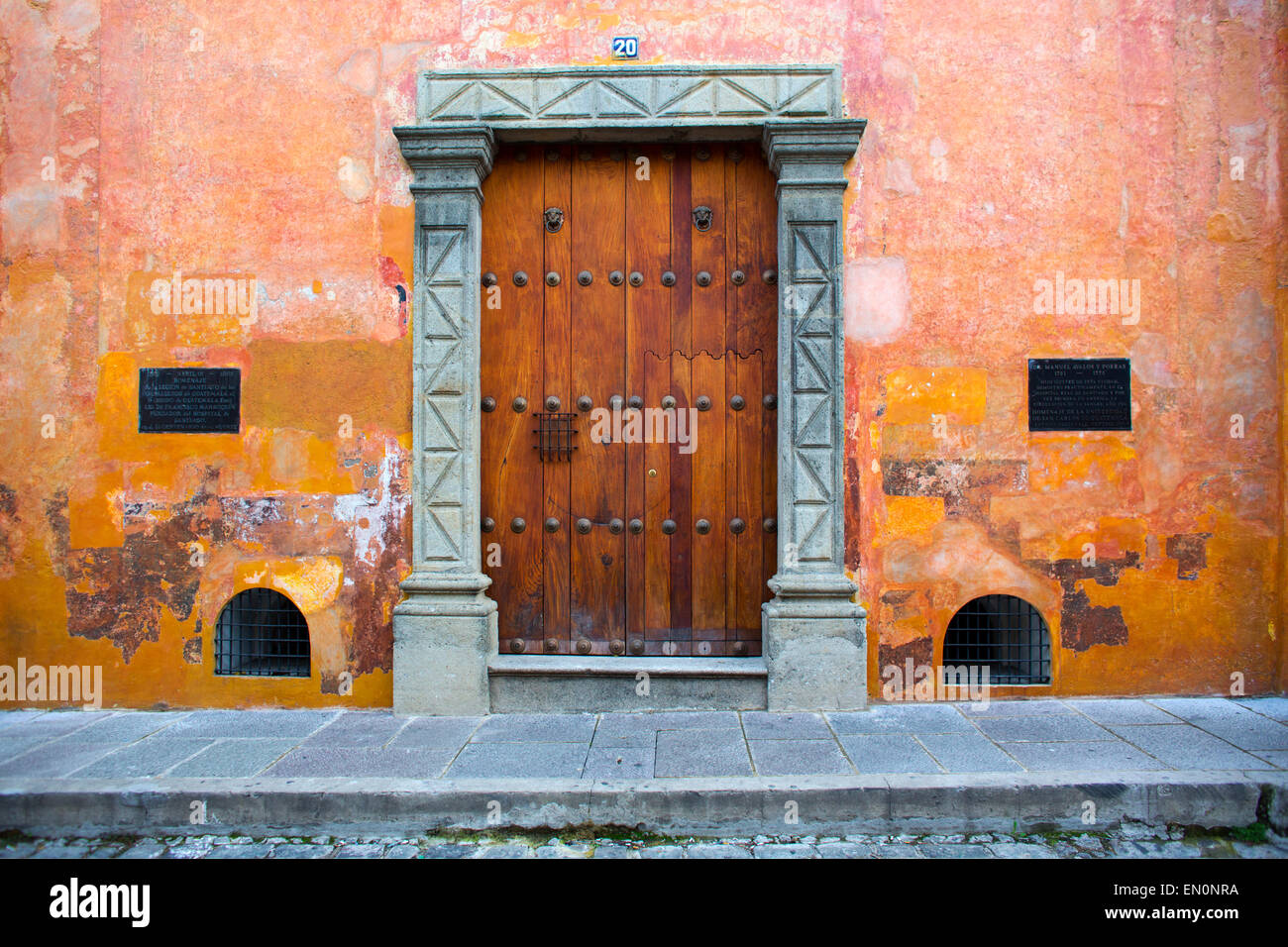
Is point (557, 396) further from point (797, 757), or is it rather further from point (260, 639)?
point (797, 757)

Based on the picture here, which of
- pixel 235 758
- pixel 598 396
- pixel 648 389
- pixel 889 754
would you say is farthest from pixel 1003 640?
pixel 235 758

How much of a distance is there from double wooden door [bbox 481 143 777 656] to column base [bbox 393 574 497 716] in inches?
13.1

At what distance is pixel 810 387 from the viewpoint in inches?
162

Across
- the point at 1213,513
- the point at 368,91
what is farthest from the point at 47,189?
the point at 1213,513

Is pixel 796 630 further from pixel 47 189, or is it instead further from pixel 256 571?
pixel 47 189

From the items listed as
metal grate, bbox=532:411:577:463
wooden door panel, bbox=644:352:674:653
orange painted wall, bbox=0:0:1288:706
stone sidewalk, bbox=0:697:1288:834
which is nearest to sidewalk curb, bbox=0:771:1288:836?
stone sidewalk, bbox=0:697:1288:834

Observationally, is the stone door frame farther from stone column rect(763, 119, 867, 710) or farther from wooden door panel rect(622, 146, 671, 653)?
wooden door panel rect(622, 146, 671, 653)

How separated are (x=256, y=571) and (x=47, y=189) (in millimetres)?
2518

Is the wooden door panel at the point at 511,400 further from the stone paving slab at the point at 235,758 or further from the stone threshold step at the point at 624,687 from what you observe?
the stone paving slab at the point at 235,758

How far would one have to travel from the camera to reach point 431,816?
3.08 m

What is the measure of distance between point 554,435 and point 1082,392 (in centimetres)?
299

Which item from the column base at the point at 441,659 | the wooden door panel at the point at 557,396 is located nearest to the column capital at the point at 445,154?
the wooden door panel at the point at 557,396

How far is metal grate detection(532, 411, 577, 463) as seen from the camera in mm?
4328

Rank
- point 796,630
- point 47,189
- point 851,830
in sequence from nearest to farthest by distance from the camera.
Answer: point 851,830 < point 796,630 < point 47,189
